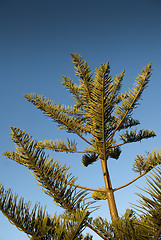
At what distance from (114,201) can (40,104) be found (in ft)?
6.00

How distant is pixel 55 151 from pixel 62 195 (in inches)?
49.7

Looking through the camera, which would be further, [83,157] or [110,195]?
[83,157]

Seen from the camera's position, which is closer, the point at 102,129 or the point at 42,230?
the point at 42,230

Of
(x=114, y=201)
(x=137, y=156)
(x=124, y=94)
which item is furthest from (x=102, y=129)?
(x=124, y=94)

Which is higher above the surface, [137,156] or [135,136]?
[135,136]

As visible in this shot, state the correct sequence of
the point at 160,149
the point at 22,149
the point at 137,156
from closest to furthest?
the point at 22,149 → the point at 160,149 → the point at 137,156

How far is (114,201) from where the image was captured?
238cm

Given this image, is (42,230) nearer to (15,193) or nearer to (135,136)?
(15,193)

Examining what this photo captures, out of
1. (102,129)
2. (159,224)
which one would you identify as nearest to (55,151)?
(102,129)

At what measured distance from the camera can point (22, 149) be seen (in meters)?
1.97

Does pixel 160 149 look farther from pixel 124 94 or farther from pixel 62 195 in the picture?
pixel 62 195

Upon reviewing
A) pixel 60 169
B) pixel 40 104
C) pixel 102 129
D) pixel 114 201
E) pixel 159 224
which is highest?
pixel 40 104

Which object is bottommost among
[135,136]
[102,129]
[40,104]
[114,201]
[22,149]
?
[114,201]

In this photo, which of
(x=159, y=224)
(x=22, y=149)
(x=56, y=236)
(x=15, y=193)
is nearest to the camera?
(x=159, y=224)
